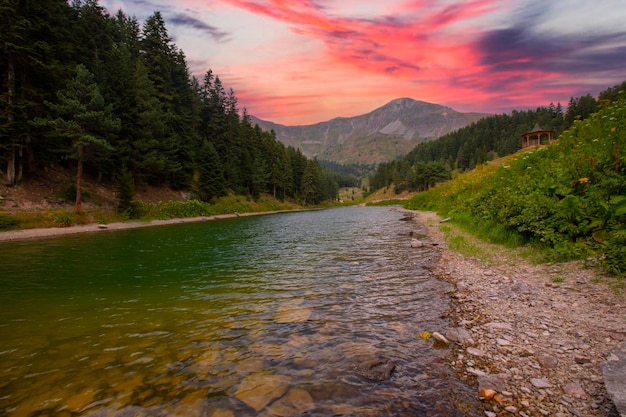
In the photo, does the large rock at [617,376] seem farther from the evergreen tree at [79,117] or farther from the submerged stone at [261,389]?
the evergreen tree at [79,117]

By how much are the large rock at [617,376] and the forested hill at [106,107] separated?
46.6m

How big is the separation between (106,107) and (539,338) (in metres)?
50.5

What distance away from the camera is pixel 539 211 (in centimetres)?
1171

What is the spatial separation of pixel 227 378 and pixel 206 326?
279cm

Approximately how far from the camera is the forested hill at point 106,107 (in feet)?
114

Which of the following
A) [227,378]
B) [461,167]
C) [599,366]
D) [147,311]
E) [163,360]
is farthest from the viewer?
[461,167]

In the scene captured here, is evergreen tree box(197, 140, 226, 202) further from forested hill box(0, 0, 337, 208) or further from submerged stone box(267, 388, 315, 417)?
submerged stone box(267, 388, 315, 417)

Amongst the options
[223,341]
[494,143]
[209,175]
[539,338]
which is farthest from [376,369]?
[494,143]

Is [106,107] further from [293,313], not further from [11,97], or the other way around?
[293,313]

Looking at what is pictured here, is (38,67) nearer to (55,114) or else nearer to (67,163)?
(55,114)

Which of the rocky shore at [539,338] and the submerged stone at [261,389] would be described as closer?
the rocky shore at [539,338]

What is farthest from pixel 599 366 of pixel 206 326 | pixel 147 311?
pixel 147 311

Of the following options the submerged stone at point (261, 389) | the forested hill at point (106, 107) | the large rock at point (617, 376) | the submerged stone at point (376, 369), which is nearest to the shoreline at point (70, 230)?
the forested hill at point (106, 107)

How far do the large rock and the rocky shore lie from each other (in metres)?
0.22
